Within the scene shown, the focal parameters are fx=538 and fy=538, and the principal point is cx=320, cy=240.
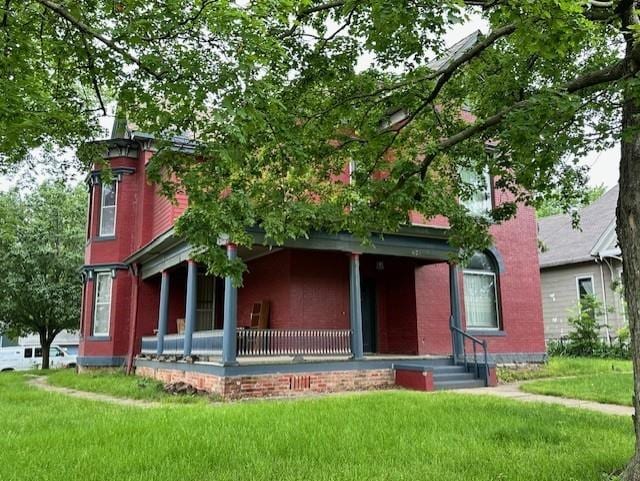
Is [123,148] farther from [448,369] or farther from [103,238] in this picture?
[448,369]

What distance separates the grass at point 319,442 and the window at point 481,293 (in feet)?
23.6

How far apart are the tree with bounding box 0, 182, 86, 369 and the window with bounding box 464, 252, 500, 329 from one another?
16.4 metres

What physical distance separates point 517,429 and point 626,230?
3234 mm

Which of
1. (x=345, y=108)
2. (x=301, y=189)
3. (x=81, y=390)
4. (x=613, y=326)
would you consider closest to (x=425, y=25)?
(x=345, y=108)

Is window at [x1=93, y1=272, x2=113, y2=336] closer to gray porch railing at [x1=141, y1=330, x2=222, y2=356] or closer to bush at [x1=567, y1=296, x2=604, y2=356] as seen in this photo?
gray porch railing at [x1=141, y1=330, x2=222, y2=356]

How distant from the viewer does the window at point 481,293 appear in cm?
1609

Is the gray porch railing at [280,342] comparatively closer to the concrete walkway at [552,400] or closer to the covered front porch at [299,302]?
the covered front porch at [299,302]

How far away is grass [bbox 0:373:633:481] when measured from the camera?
198 inches

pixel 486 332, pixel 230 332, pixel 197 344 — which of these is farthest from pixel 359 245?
pixel 486 332

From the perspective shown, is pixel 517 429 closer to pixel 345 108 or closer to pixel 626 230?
pixel 626 230

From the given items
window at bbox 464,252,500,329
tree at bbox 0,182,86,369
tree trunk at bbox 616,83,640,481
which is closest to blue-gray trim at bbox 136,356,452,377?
window at bbox 464,252,500,329

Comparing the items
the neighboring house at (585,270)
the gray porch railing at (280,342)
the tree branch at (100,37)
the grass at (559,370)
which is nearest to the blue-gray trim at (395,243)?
the gray porch railing at (280,342)

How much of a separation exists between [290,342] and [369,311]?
4442 mm

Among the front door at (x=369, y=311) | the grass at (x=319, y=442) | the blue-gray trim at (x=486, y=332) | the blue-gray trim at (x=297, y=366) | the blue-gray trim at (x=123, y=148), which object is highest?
the blue-gray trim at (x=123, y=148)
